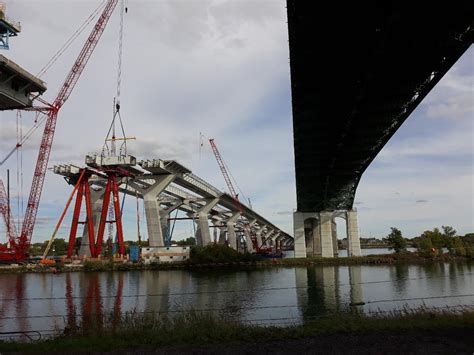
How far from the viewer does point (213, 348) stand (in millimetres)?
11961

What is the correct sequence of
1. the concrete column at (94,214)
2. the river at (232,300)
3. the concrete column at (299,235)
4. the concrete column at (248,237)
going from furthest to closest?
the concrete column at (248,237), the concrete column at (299,235), the concrete column at (94,214), the river at (232,300)

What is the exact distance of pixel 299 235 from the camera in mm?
84375

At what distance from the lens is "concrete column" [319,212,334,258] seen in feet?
274

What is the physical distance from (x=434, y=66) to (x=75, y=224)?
2703 inches

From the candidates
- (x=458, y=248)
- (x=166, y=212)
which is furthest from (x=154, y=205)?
(x=458, y=248)

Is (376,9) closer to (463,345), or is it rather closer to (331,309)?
(463,345)

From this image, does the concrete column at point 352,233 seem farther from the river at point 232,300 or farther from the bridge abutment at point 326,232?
the river at point 232,300

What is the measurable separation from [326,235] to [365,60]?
62.9 m

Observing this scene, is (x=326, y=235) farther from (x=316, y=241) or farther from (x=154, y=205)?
(x=154, y=205)

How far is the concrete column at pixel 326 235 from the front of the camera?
274 feet

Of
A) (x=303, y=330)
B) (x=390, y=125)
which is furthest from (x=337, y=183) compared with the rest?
(x=303, y=330)

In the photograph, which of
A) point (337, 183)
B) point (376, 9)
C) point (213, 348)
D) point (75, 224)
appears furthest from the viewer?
point (75, 224)

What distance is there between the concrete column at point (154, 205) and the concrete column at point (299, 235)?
2755 cm

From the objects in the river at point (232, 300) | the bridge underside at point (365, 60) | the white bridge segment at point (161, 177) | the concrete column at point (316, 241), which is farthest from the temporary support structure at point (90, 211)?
the concrete column at point (316, 241)
